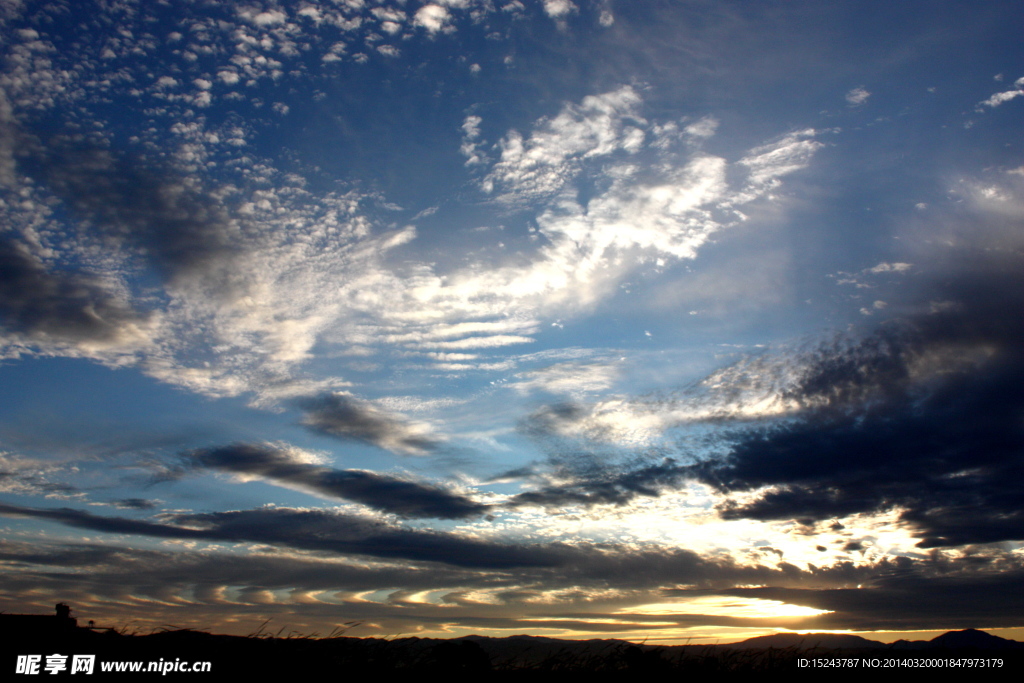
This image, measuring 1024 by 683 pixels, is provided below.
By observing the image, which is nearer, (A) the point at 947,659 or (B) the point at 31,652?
(B) the point at 31,652

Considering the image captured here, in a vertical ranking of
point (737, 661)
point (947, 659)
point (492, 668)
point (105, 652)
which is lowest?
point (947, 659)

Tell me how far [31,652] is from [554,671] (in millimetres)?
16652

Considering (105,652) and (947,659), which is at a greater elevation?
(105,652)

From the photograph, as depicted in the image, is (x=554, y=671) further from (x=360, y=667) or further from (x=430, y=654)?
(x=360, y=667)

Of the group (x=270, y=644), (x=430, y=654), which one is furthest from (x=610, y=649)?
(x=270, y=644)

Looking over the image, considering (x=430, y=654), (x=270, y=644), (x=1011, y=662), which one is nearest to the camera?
(x=270, y=644)

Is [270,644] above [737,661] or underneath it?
above

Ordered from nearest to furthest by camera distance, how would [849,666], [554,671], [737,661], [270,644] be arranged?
1. [270,644]
2. [554,671]
3. [737,661]
4. [849,666]

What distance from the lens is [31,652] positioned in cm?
1551

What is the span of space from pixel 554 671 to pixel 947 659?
32.7 meters

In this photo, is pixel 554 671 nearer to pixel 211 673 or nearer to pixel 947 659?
pixel 211 673

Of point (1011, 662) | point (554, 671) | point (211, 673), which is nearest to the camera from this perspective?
point (211, 673)

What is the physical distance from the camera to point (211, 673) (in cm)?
1545

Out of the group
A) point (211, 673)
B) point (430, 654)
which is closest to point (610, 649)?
point (430, 654)
